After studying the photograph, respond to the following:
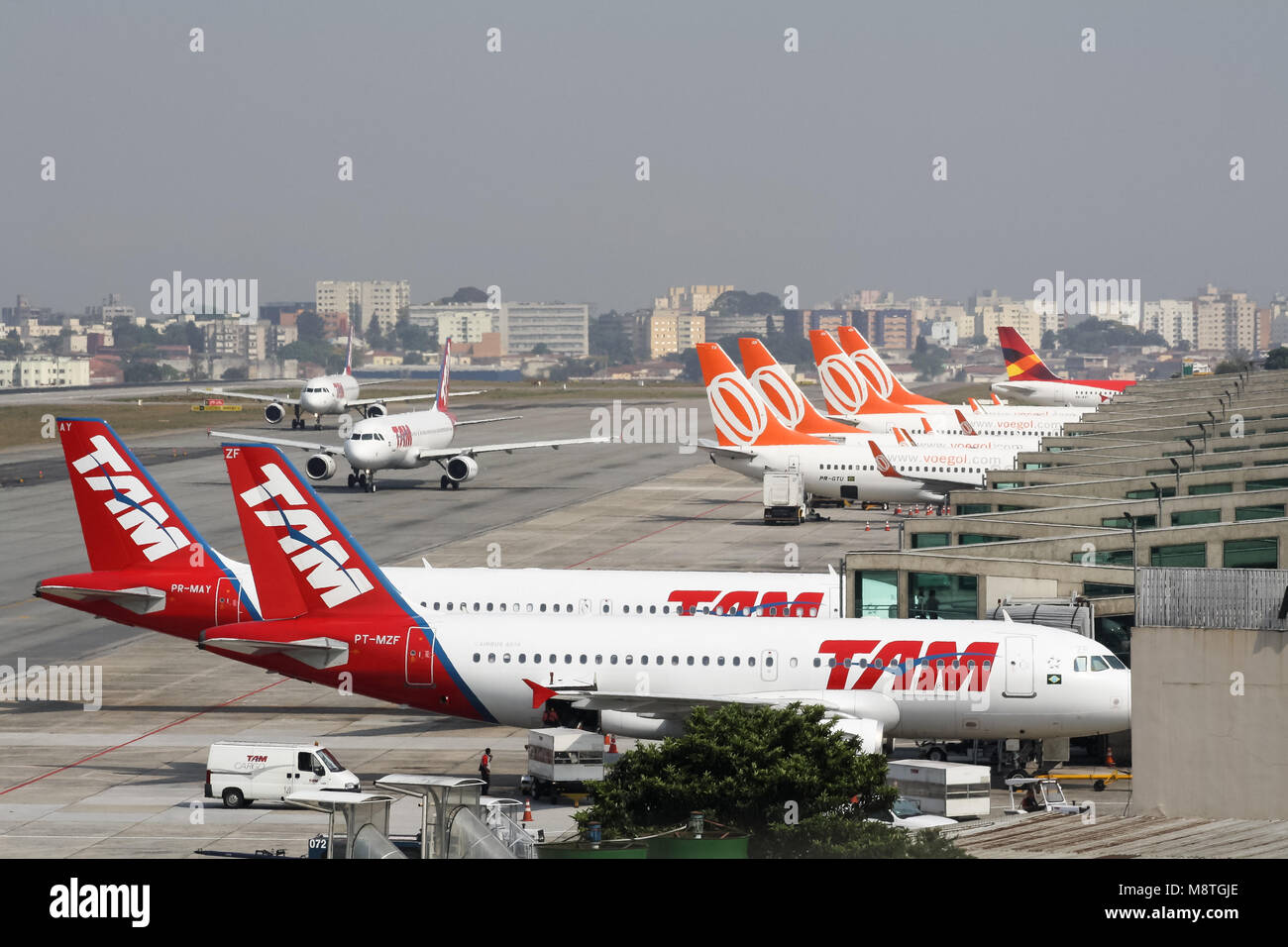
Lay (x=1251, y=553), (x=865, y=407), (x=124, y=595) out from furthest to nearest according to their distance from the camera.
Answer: (x=865, y=407), (x=1251, y=553), (x=124, y=595)

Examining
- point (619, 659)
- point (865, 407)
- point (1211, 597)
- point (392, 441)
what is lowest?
point (619, 659)

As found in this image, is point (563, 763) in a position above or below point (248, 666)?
above

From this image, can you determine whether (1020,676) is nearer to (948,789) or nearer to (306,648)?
(948,789)

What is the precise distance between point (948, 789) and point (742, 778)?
7364 millimetres

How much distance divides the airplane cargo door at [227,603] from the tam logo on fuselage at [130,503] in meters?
2.15

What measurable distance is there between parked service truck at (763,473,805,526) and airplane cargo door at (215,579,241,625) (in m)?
51.4

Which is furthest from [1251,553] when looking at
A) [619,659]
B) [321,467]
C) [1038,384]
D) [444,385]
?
[1038,384]

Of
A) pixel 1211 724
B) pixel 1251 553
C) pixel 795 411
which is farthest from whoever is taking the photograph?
pixel 795 411

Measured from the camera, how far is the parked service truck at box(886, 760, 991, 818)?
35125mm

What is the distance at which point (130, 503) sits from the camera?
157 ft

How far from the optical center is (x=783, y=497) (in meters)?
94.2

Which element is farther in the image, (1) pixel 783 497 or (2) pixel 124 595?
(1) pixel 783 497

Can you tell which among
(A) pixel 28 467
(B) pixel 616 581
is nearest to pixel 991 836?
(B) pixel 616 581
